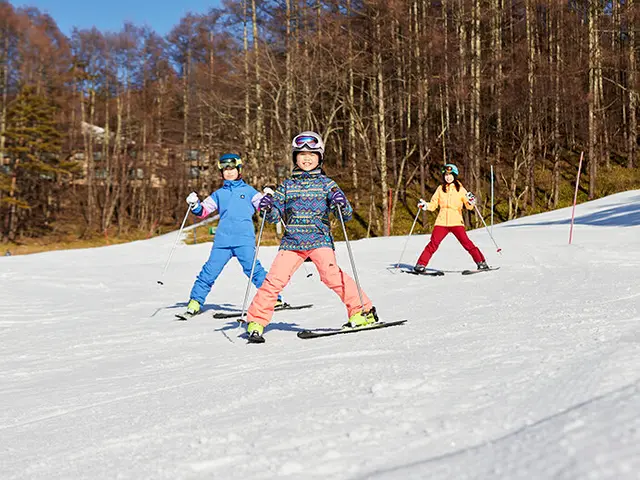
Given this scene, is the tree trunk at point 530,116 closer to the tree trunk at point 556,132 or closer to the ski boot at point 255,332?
the tree trunk at point 556,132

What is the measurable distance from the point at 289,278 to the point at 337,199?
29.6 inches

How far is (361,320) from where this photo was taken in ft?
16.0

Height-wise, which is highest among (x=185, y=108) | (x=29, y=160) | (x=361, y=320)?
(x=185, y=108)

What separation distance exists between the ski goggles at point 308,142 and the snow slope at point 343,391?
1.54 metres

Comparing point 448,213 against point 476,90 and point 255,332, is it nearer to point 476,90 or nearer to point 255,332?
point 255,332

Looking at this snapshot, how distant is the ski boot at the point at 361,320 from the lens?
4.87m

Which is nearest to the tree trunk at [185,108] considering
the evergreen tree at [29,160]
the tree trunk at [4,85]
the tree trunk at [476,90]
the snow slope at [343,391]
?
the evergreen tree at [29,160]

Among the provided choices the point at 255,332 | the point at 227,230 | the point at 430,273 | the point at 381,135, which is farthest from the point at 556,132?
the point at 255,332

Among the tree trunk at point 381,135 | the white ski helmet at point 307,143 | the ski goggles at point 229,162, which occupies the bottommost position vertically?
the white ski helmet at point 307,143

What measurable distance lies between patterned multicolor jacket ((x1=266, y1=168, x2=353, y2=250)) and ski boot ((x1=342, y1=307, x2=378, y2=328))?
0.62m

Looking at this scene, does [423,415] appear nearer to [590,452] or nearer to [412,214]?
[590,452]

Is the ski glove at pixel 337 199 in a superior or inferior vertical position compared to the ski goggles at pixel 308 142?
inferior

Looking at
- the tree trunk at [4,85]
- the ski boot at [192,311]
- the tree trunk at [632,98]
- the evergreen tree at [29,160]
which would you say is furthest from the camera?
the tree trunk at [4,85]

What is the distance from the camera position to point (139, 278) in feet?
35.0
